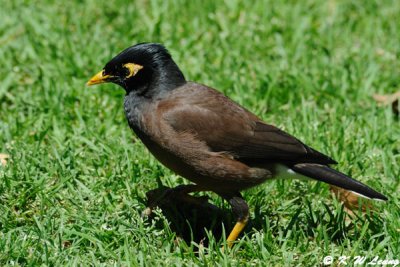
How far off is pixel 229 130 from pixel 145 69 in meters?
0.75

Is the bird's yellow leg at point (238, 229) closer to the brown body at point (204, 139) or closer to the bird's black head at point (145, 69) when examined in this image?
the brown body at point (204, 139)

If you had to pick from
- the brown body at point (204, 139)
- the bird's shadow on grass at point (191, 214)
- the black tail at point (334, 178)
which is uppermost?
the brown body at point (204, 139)

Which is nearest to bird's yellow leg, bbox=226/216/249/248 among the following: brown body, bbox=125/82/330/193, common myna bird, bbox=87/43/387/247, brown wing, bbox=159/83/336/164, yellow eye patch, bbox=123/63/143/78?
common myna bird, bbox=87/43/387/247

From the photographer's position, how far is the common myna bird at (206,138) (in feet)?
16.6

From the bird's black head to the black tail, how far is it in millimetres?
1083

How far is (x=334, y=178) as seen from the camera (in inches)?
202

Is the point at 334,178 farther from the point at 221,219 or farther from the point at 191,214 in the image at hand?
the point at 191,214

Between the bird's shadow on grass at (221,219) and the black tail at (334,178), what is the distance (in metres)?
0.29

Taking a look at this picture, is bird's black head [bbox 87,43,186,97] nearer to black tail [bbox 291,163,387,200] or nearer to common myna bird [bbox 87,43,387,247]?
common myna bird [bbox 87,43,387,247]

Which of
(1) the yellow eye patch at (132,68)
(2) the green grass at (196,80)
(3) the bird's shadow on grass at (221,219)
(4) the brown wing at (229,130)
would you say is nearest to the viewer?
(2) the green grass at (196,80)

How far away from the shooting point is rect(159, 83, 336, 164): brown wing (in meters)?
5.11

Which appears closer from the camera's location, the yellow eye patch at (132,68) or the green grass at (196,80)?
the green grass at (196,80)

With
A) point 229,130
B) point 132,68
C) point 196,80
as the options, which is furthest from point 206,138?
point 196,80

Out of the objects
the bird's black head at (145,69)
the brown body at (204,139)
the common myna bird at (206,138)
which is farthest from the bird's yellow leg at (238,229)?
the bird's black head at (145,69)
